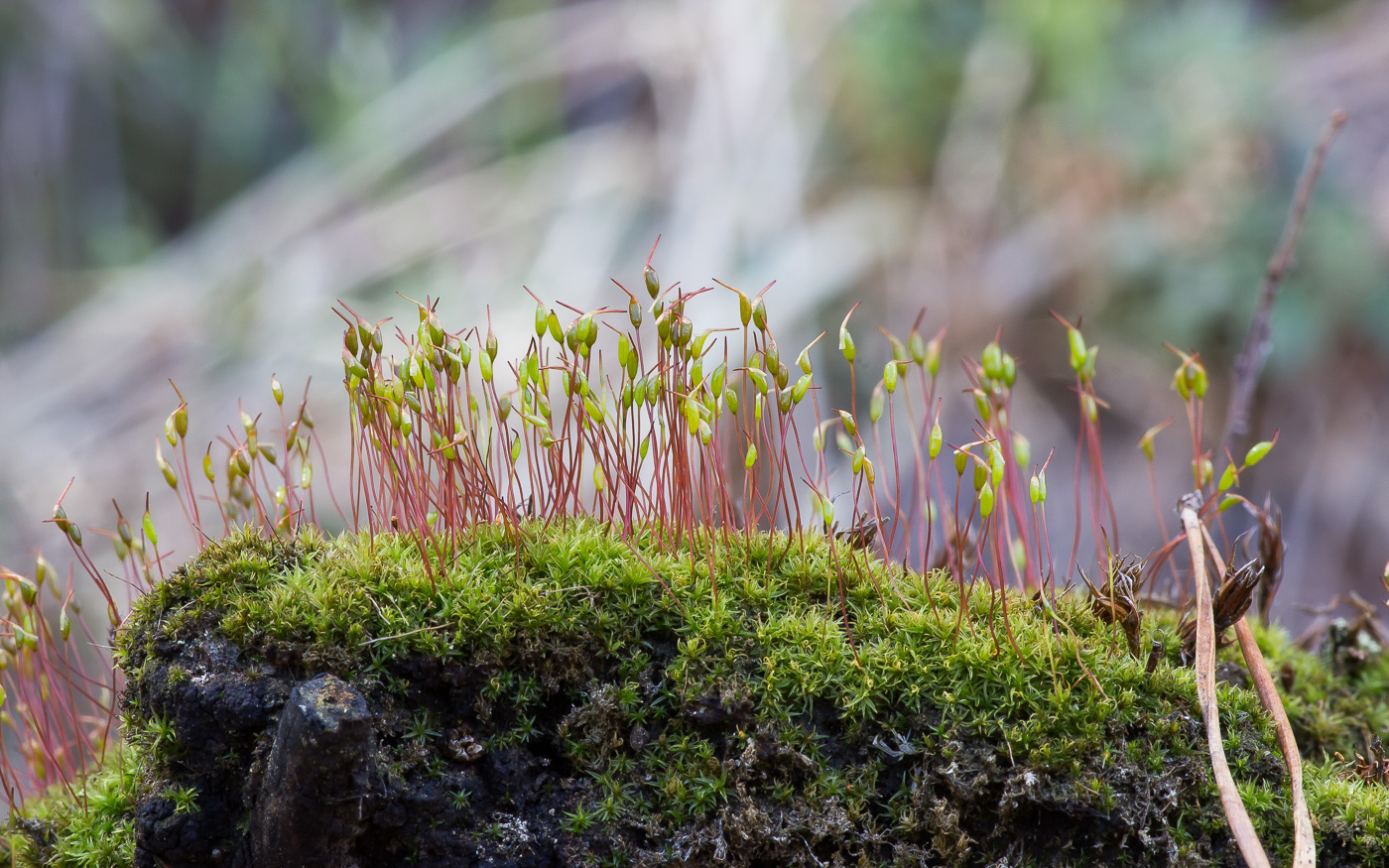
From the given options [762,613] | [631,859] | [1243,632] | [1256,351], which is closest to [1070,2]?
[1256,351]

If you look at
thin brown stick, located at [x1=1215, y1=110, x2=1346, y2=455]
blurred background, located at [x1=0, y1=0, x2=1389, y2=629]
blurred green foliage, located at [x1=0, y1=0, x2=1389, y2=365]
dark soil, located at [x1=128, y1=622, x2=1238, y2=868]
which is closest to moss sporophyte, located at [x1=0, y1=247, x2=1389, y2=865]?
dark soil, located at [x1=128, y1=622, x2=1238, y2=868]

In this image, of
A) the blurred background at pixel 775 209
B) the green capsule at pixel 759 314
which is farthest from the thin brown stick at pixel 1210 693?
the blurred background at pixel 775 209

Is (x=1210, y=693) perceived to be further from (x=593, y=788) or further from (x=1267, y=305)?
(x=1267, y=305)

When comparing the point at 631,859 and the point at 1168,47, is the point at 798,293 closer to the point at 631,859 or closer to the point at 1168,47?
the point at 1168,47

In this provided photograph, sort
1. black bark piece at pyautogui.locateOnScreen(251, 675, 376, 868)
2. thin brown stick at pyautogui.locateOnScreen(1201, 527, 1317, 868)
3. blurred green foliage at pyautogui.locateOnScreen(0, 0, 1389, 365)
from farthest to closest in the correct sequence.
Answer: blurred green foliage at pyautogui.locateOnScreen(0, 0, 1389, 365) → thin brown stick at pyautogui.locateOnScreen(1201, 527, 1317, 868) → black bark piece at pyautogui.locateOnScreen(251, 675, 376, 868)

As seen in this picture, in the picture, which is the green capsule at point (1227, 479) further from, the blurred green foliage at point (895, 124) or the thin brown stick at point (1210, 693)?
the blurred green foliage at point (895, 124)

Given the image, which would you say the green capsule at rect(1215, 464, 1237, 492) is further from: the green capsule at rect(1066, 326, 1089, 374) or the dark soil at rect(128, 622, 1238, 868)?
the dark soil at rect(128, 622, 1238, 868)
